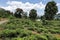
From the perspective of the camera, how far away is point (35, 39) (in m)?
13.7

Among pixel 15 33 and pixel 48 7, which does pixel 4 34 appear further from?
pixel 48 7

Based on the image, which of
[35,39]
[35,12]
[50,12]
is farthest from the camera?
[35,12]

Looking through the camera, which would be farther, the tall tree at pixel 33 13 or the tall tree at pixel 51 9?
the tall tree at pixel 33 13

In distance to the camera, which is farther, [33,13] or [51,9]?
[33,13]

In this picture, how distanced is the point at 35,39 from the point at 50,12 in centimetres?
4344

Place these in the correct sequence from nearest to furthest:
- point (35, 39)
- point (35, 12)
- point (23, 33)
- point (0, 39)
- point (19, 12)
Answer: point (35, 39) → point (0, 39) → point (23, 33) → point (19, 12) → point (35, 12)

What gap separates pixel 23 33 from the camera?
53.6 feet

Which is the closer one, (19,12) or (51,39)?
(51,39)

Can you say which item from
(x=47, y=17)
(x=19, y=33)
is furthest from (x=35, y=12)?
(x=19, y=33)

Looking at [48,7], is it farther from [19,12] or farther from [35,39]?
[35,39]

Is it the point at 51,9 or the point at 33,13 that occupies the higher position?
the point at 51,9

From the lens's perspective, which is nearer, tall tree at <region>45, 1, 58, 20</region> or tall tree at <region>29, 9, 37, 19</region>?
tall tree at <region>45, 1, 58, 20</region>

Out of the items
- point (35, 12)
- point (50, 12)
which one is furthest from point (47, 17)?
point (35, 12)

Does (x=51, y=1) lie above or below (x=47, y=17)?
above
